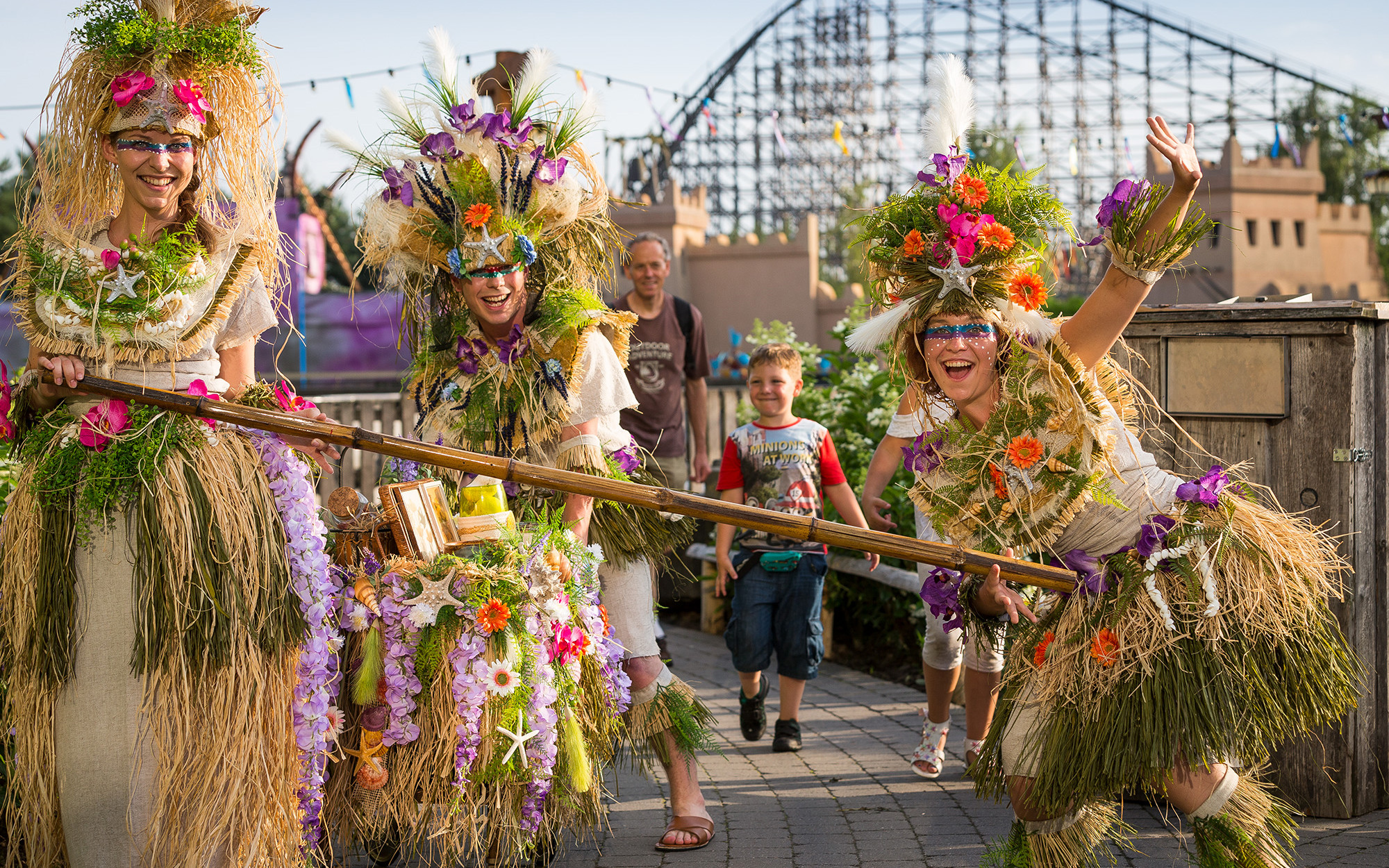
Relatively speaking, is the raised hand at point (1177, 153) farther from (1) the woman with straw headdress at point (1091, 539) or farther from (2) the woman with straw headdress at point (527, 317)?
(2) the woman with straw headdress at point (527, 317)

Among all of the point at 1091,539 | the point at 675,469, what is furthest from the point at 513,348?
the point at 675,469

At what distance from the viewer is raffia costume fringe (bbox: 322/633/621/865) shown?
2.92 meters

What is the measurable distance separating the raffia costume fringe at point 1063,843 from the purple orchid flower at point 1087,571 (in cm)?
53

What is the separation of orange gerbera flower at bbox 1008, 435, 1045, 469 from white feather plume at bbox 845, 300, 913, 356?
0.42 metres

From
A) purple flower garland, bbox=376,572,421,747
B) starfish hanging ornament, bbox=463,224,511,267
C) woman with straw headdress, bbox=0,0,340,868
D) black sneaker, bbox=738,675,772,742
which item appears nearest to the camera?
woman with straw headdress, bbox=0,0,340,868

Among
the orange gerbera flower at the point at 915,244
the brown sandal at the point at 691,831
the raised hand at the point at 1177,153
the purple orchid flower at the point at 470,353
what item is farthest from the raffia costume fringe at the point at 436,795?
the raised hand at the point at 1177,153

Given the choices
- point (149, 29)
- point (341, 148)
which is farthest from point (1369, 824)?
point (149, 29)

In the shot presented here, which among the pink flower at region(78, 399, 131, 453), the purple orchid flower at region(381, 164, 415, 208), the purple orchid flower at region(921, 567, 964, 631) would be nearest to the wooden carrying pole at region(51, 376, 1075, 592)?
the pink flower at region(78, 399, 131, 453)

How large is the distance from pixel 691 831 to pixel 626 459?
1192mm

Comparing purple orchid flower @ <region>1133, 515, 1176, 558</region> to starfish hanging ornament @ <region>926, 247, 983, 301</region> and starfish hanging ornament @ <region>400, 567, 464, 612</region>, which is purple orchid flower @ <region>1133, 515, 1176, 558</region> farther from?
starfish hanging ornament @ <region>400, 567, 464, 612</region>

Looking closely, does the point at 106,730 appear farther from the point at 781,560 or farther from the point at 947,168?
the point at 781,560

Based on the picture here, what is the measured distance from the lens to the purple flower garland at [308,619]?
2.81m

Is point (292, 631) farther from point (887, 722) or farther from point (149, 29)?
point (887, 722)

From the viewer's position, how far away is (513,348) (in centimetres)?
346
